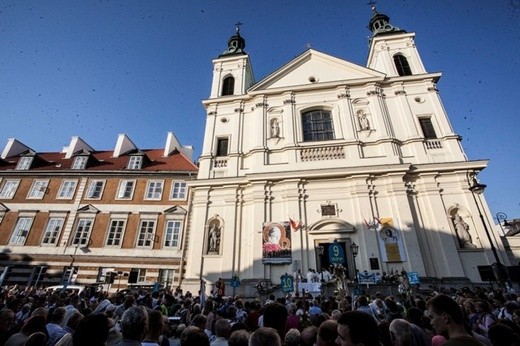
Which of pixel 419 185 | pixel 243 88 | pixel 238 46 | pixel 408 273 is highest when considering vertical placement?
pixel 238 46

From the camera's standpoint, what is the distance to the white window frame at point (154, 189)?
74.0 ft

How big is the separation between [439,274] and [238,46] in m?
25.1

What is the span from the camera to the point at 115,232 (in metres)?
21.3

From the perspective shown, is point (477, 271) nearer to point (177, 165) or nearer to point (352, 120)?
point (352, 120)

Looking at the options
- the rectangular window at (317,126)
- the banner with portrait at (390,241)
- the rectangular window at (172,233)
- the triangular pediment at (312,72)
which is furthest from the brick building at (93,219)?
the banner with portrait at (390,241)

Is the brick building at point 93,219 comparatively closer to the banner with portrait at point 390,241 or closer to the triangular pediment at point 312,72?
the triangular pediment at point 312,72

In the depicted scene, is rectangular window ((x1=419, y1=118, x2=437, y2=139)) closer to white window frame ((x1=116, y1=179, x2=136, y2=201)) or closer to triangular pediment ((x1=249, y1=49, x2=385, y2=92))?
triangular pediment ((x1=249, y1=49, x2=385, y2=92))

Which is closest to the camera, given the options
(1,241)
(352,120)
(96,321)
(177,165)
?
(96,321)

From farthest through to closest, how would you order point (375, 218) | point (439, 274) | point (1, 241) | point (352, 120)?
point (1, 241) < point (352, 120) < point (375, 218) < point (439, 274)

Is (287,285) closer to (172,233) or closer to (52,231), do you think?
(172,233)

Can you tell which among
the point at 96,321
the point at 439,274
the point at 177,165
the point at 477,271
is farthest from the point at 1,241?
the point at 477,271

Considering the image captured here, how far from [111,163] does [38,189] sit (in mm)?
6176

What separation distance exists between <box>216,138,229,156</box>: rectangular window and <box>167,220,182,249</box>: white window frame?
6382 millimetres

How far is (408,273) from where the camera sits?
1332cm
